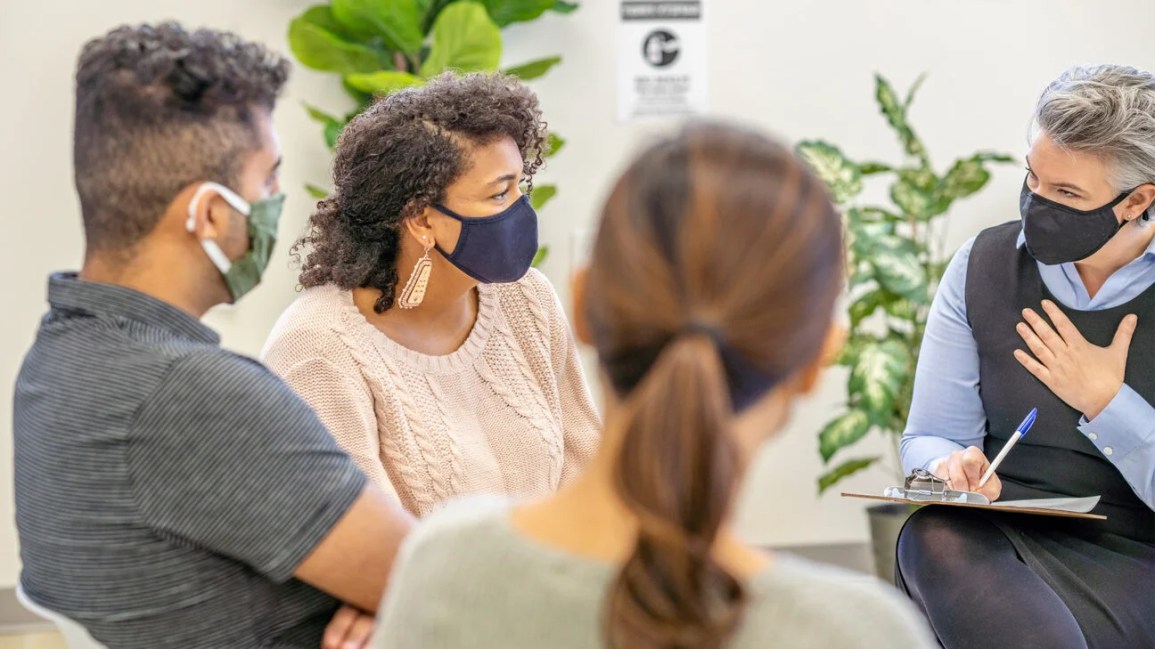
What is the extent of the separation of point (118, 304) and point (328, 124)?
2.00m

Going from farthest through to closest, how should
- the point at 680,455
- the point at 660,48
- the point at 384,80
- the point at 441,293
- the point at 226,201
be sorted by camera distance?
the point at 660,48
the point at 384,80
the point at 441,293
the point at 226,201
the point at 680,455

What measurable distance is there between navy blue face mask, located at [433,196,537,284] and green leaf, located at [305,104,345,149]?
1244mm

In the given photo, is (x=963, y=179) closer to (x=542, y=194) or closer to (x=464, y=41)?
(x=542, y=194)

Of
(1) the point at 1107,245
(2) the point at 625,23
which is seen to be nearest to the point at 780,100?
(2) the point at 625,23

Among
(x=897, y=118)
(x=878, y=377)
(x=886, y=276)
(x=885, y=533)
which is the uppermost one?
(x=897, y=118)

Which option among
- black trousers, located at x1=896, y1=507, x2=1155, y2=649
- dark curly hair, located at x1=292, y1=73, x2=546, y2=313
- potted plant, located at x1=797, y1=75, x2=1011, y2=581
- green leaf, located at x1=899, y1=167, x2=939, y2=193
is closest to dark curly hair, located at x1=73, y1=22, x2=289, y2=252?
dark curly hair, located at x1=292, y1=73, x2=546, y2=313

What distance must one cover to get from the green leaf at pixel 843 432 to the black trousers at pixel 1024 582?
110 cm

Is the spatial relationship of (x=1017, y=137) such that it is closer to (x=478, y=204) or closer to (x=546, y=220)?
(x=546, y=220)

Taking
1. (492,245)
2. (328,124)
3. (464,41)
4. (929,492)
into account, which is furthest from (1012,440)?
(328,124)

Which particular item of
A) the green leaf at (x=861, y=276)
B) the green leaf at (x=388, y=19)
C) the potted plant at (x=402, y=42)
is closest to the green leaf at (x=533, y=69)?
the potted plant at (x=402, y=42)

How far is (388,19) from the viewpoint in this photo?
3.04m

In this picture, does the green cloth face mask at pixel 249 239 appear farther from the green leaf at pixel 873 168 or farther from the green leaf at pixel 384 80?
the green leaf at pixel 873 168

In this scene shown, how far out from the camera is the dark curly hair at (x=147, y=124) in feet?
3.98

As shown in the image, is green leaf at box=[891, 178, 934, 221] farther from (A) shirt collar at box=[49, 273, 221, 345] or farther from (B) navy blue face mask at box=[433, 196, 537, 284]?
(A) shirt collar at box=[49, 273, 221, 345]
